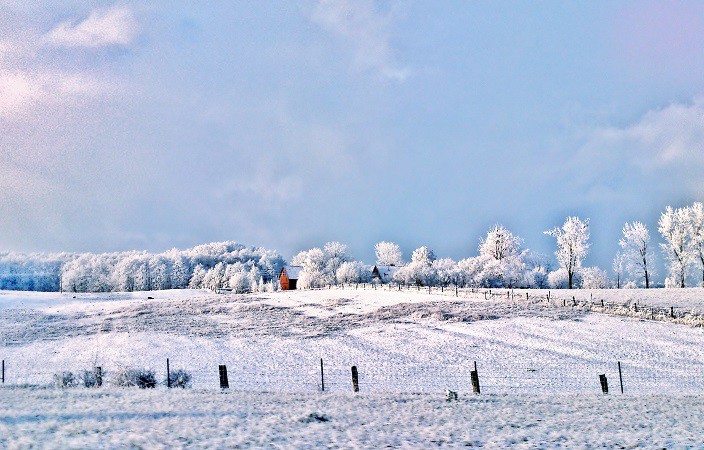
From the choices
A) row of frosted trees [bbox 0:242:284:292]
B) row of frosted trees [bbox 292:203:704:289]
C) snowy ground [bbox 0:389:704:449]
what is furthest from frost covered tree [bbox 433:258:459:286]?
snowy ground [bbox 0:389:704:449]

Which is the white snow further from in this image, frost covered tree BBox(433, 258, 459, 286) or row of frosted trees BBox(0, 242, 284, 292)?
row of frosted trees BBox(0, 242, 284, 292)

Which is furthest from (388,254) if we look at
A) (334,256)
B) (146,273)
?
(146,273)

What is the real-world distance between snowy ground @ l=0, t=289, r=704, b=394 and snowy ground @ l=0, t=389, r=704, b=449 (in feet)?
21.0

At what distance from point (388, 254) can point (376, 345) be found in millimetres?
128831

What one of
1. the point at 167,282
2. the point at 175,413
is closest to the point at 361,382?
the point at 175,413

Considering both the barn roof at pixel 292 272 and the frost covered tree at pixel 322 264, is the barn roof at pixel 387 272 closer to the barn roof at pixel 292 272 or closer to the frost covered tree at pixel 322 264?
the frost covered tree at pixel 322 264

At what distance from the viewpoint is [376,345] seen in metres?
41.1

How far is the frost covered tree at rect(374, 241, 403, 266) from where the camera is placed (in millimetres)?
166750

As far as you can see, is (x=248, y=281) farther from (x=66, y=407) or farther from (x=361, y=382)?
(x=66, y=407)

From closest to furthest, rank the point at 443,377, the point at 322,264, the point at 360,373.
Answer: the point at 443,377 < the point at 360,373 < the point at 322,264

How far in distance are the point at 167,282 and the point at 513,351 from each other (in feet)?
490

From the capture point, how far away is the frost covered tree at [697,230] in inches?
3118

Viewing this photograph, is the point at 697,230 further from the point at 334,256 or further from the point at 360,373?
the point at 334,256

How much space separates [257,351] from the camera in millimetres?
39219
